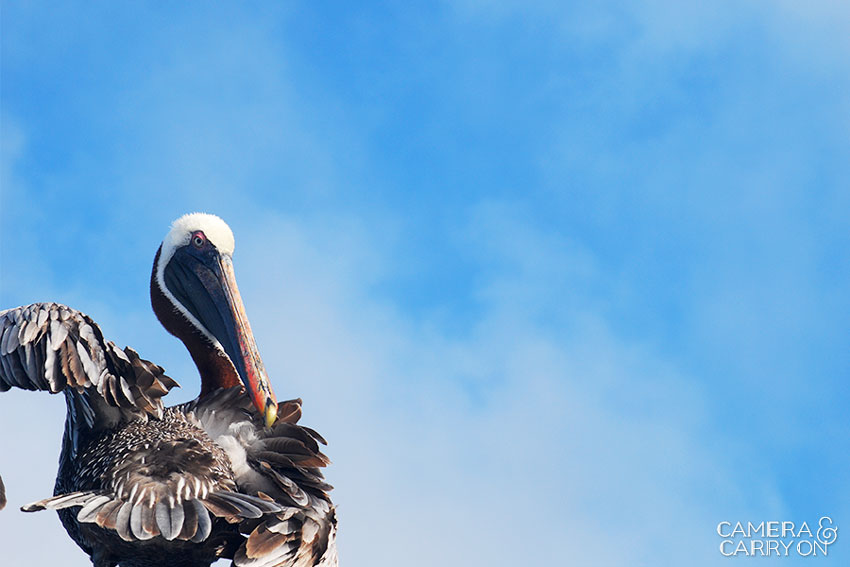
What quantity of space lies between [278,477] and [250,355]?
89 centimetres

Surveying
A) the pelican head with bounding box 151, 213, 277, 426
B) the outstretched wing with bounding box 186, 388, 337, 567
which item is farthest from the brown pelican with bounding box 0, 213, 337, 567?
the pelican head with bounding box 151, 213, 277, 426

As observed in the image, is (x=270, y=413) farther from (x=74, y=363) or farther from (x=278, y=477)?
(x=74, y=363)

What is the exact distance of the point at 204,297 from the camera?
6633 millimetres

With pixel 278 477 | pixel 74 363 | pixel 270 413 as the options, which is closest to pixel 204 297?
pixel 270 413

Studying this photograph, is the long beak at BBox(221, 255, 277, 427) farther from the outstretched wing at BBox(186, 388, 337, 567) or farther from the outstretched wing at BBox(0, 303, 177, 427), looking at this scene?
the outstretched wing at BBox(0, 303, 177, 427)

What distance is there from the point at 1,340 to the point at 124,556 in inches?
50.3

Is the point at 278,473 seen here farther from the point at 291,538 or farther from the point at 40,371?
the point at 40,371

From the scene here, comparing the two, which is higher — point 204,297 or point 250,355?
point 204,297

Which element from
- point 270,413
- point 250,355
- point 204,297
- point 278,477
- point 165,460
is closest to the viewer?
point 165,460

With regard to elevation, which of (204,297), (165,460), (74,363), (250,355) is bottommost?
(165,460)

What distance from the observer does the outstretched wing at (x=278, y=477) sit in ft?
17.3

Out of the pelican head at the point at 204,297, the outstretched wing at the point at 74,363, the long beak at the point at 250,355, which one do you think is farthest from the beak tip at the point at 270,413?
the outstretched wing at the point at 74,363

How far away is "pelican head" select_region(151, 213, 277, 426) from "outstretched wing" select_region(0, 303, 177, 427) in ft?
2.47

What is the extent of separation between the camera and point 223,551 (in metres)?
5.52
